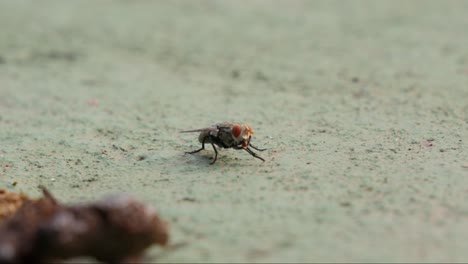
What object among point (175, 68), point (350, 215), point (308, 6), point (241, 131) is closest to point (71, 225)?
A: point (350, 215)

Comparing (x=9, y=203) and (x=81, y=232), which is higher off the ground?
(x=81, y=232)

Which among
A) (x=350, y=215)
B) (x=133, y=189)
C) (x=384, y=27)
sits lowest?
(x=133, y=189)

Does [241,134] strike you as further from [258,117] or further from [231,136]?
[258,117]

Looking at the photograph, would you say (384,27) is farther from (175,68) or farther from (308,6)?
(175,68)

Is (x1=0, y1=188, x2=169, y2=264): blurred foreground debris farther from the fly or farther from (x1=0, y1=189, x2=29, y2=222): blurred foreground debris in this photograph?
the fly

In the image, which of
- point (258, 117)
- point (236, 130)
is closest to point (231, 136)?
point (236, 130)

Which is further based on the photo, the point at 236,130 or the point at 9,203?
the point at 236,130

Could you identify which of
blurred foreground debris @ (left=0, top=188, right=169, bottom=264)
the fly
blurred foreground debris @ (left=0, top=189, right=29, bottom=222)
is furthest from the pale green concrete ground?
blurred foreground debris @ (left=0, top=189, right=29, bottom=222)
